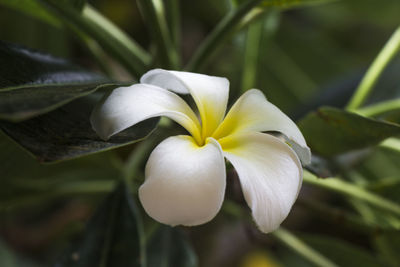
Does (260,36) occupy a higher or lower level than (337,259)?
higher

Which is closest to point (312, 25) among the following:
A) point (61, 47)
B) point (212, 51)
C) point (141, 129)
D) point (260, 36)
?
point (260, 36)

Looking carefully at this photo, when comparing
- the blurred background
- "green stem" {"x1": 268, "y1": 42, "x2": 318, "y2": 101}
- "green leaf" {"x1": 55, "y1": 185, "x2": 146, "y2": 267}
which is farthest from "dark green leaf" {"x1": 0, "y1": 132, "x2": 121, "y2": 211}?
"green stem" {"x1": 268, "y1": 42, "x2": 318, "y2": 101}

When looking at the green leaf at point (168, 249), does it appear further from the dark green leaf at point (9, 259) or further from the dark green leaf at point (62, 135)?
the dark green leaf at point (9, 259)

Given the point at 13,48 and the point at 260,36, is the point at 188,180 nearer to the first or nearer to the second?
the point at 13,48

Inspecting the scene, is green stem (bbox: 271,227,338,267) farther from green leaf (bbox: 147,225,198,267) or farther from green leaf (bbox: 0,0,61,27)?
green leaf (bbox: 0,0,61,27)

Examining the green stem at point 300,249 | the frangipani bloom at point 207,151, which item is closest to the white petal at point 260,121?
the frangipani bloom at point 207,151
